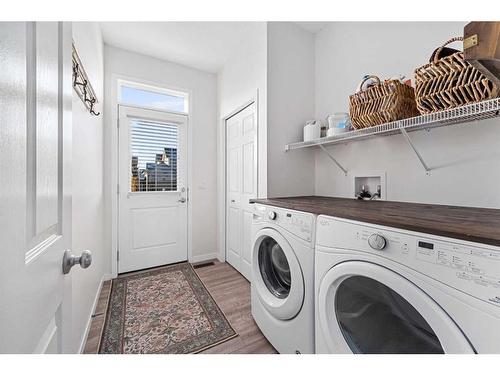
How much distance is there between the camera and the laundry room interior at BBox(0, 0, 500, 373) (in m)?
0.50

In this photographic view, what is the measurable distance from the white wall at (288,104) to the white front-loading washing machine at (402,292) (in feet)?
3.29

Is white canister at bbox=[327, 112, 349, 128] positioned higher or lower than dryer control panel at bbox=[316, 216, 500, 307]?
higher

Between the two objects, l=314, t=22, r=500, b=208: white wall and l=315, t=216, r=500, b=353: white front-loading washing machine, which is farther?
l=314, t=22, r=500, b=208: white wall

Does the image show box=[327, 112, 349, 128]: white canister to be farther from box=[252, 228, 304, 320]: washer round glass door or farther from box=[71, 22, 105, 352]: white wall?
box=[71, 22, 105, 352]: white wall

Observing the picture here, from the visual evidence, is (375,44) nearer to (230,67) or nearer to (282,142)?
(282,142)

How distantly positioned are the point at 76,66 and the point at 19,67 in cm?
117

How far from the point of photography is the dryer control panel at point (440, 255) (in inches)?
20.9

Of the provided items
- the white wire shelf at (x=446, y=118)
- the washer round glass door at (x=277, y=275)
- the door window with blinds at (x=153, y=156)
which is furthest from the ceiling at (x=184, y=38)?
the washer round glass door at (x=277, y=275)

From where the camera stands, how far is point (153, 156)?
8.71 feet

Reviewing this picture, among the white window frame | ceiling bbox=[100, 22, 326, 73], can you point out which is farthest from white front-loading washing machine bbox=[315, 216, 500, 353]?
the white window frame

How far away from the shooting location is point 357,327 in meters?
0.94

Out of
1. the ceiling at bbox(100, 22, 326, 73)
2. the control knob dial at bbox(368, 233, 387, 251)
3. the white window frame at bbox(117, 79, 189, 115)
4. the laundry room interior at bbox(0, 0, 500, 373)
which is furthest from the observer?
the white window frame at bbox(117, 79, 189, 115)
